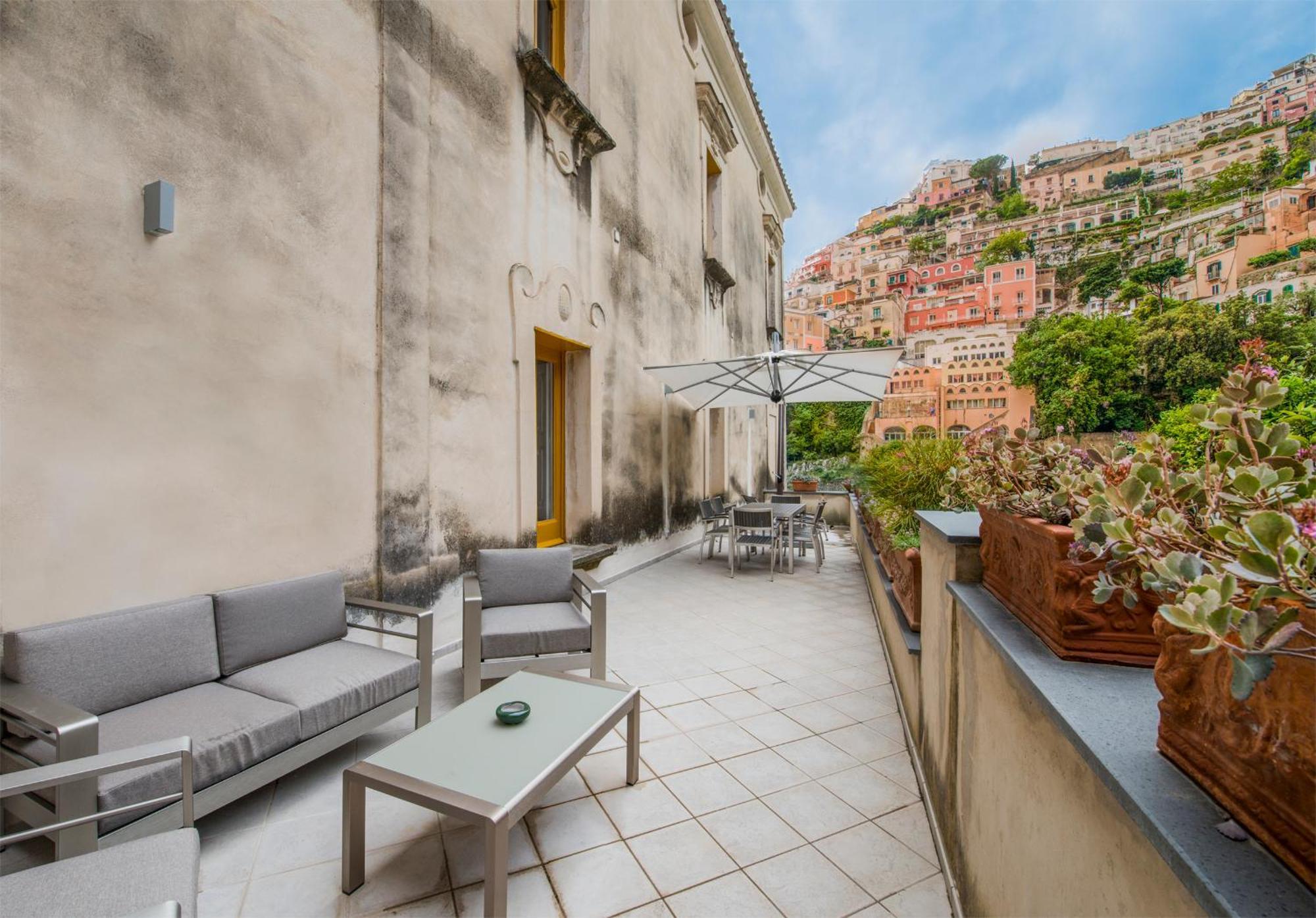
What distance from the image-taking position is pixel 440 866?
6.20 ft

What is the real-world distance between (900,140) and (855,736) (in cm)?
11881

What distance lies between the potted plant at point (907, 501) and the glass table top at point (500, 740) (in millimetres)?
1643

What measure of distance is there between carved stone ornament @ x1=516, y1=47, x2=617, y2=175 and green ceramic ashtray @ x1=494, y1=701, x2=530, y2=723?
4872mm

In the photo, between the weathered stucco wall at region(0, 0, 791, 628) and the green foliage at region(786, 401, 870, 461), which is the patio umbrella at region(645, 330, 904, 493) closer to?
the weathered stucco wall at region(0, 0, 791, 628)

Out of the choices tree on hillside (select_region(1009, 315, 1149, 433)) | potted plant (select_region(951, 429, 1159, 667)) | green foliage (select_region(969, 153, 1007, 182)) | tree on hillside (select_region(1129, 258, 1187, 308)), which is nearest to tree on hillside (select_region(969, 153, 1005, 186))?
green foliage (select_region(969, 153, 1007, 182))

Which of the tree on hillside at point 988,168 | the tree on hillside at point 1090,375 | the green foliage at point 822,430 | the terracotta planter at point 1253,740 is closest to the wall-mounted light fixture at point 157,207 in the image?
the terracotta planter at point 1253,740

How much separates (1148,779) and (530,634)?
9.10ft

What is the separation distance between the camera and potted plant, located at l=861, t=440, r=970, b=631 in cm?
298

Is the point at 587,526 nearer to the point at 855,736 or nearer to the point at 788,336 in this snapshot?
the point at 855,736

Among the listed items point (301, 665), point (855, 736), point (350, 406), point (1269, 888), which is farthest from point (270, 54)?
point (855, 736)

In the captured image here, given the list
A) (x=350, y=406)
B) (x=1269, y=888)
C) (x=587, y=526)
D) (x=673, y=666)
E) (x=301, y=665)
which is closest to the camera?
(x=1269, y=888)

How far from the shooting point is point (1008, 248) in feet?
181

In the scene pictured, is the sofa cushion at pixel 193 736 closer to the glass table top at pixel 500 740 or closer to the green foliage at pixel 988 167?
the glass table top at pixel 500 740

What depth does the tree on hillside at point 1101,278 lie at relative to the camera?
4484 cm
